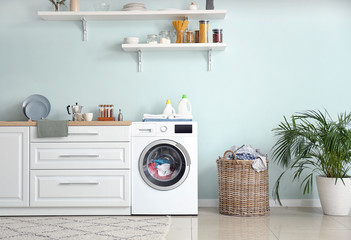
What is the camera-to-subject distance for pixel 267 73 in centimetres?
441

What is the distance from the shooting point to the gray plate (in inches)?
169

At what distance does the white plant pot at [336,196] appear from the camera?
12.6 feet

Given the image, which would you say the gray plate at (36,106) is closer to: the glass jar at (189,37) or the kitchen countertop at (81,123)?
the kitchen countertop at (81,123)

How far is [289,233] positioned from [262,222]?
0.41m

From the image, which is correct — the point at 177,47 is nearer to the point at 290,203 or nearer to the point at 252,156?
the point at 252,156

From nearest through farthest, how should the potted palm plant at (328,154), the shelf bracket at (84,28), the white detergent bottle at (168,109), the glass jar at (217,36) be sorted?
the potted palm plant at (328,154) → the white detergent bottle at (168,109) → the glass jar at (217,36) → the shelf bracket at (84,28)

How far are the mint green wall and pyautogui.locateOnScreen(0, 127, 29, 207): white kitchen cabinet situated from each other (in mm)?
662

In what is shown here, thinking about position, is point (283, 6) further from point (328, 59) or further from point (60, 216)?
point (60, 216)

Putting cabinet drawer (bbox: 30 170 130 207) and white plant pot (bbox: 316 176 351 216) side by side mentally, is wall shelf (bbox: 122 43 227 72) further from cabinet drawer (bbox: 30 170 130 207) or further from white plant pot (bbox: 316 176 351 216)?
white plant pot (bbox: 316 176 351 216)

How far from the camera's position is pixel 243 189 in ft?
12.7

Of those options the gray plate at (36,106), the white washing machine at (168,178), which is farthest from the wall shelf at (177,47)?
the gray plate at (36,106)

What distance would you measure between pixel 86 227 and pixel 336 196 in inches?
83.4

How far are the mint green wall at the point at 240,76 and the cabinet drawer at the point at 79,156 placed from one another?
2.23 ft

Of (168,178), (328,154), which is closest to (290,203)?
(328,154)
